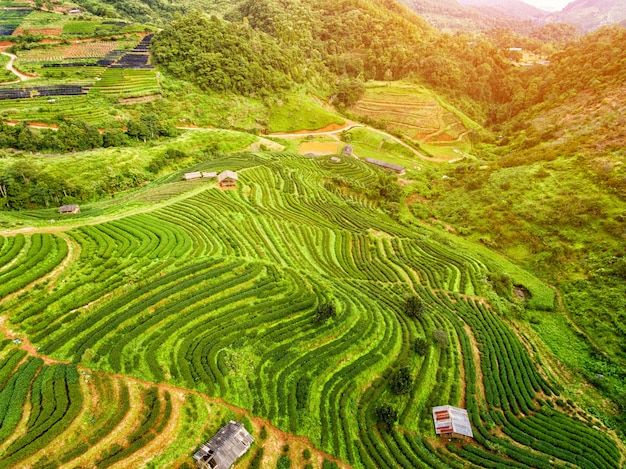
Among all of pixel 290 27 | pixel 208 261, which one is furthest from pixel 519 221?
pixel 290 27

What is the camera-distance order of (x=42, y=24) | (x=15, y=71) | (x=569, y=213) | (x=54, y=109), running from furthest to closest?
(x=42, y=24)
(x=15, y=71)
(x=54, y=109)
(x=569, y=213)

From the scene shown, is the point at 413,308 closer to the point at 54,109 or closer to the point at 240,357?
the point at 240,357

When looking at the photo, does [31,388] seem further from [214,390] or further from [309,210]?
[309,210]

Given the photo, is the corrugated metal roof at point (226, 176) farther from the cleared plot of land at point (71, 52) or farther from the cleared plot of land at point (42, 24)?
the cleared plot of land at point (42, 24)

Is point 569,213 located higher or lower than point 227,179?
higher

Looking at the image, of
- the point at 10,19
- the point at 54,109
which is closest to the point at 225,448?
the point at 54,109

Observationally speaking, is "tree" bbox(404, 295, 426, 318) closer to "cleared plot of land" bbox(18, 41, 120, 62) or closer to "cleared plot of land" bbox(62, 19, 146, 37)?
"cleared plot of land" bbox(18, 41, 120, 62)
